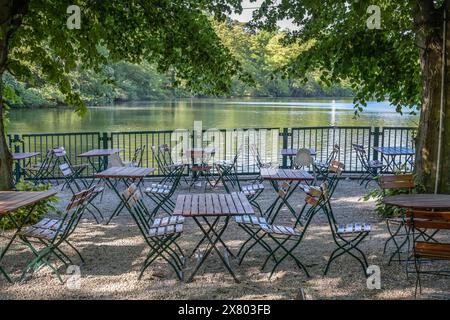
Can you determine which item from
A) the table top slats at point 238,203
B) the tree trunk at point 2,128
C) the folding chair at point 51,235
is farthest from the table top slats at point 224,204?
the tree trunk at point 2,128

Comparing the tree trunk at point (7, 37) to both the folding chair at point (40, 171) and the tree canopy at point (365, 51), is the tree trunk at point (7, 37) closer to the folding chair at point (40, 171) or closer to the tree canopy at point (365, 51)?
the folding chair at point (40, 171)

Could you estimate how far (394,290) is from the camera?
461 centimetres

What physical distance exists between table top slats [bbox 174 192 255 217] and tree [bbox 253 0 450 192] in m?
3.73

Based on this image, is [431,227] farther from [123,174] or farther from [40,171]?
[40,171]

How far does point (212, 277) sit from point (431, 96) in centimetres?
478

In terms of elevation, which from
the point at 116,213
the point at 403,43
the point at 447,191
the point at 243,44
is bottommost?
the point at 116,213

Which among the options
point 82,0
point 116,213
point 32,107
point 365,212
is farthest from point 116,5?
point 32,107

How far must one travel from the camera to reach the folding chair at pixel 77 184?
7793 mm

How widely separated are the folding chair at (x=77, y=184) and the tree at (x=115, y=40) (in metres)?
1.28

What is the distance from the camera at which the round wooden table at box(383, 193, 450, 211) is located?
17.0 feet

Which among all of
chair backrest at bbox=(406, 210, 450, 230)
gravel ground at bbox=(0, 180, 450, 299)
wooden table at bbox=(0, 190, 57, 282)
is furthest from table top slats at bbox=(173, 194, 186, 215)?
chair backrest at bbox=(406, 210, 450, 230)

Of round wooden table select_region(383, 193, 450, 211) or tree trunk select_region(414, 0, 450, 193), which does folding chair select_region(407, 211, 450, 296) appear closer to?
round wooden table select_region(383, 193, 450, 211)
